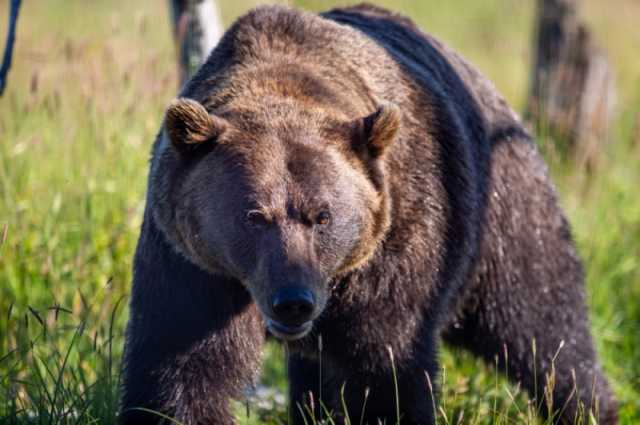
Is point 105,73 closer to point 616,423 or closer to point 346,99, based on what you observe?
point 346,99

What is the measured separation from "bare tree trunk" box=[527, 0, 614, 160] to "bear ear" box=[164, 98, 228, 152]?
21.2 feet

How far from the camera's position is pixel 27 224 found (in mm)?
6551

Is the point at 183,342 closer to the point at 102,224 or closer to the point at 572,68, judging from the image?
the point at 102,224

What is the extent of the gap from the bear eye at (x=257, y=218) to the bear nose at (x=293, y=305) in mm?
327

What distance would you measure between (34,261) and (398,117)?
301cm

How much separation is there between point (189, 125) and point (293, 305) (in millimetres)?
863

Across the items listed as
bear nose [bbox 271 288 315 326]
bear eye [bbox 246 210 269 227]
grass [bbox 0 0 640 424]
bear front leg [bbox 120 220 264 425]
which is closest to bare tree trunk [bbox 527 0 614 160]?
grass [bbox 0 0 640 424]

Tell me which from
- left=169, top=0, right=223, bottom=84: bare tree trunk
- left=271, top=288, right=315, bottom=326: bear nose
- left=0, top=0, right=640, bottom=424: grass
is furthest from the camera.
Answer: left=169, top=0, right=223, bottom=84: bare tree trunk

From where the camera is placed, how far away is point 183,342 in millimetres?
4395

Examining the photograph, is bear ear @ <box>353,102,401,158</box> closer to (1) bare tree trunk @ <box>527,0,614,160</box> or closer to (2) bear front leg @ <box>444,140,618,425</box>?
(2) bear front leg @ <box>444,140,618,425</box>

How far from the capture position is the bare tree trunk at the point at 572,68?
33.9 feet

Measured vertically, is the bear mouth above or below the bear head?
below

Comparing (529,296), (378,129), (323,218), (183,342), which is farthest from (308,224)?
(529,296)

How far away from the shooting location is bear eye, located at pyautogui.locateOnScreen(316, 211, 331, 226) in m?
4.14
